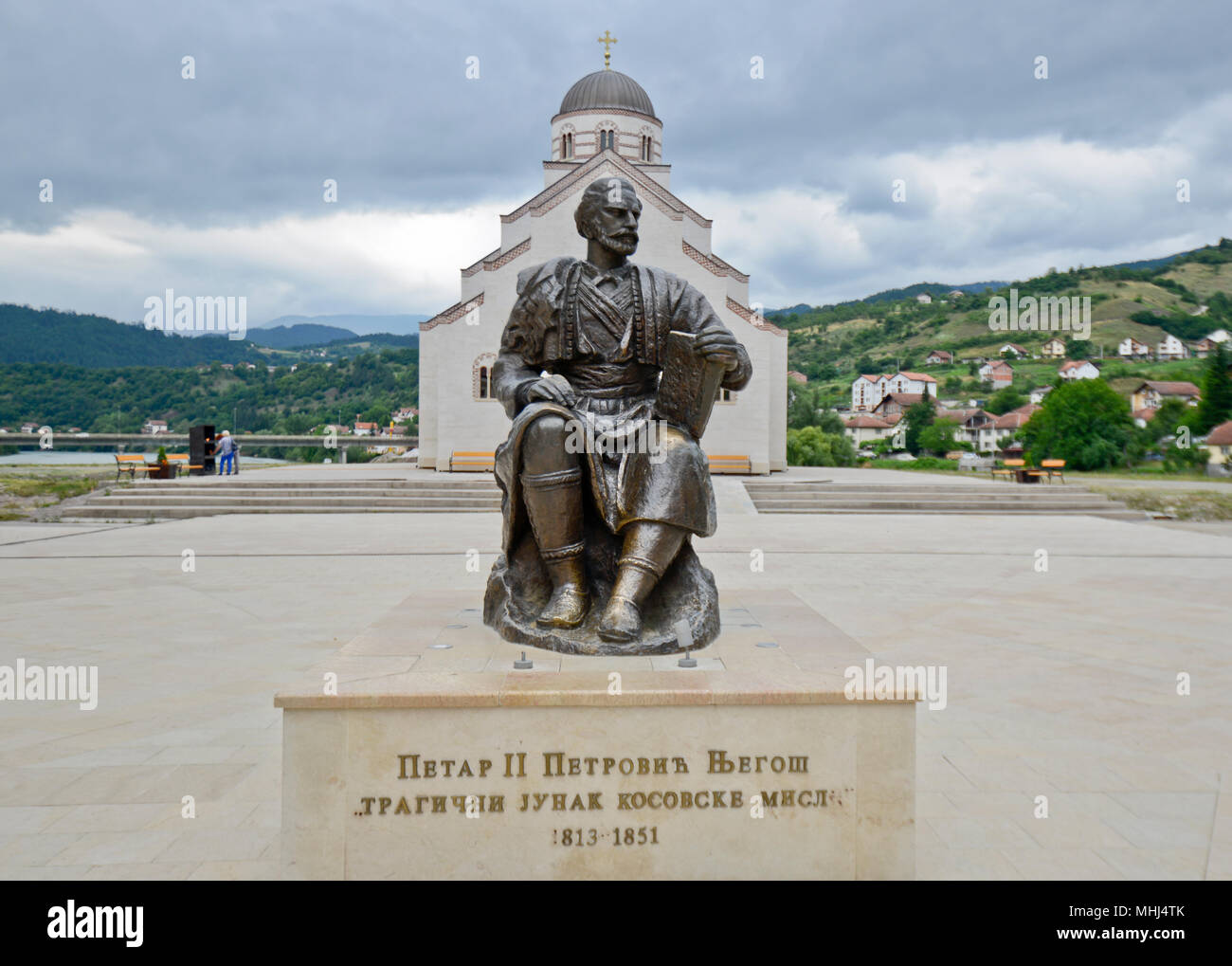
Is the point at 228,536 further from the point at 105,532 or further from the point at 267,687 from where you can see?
the point at 267,687

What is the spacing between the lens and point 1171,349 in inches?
3531

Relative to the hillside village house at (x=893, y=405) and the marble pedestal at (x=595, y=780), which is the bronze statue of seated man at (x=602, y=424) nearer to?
the marble pedestal at (x=595, y=780)

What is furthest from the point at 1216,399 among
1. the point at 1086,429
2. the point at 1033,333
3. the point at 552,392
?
the point at 1033,333

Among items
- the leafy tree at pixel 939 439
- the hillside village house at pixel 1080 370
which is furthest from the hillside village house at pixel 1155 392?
the leafy tree at pixel 939 439

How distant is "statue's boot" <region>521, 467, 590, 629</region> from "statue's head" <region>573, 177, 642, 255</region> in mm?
1153

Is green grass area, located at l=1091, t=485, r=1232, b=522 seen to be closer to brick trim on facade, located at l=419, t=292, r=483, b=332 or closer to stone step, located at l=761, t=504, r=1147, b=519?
stone step, located at l=761, t=504, r=1147, b=519

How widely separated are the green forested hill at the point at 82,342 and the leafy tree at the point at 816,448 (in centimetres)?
5251

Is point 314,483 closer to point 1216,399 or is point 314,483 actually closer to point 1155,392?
point 1216,399

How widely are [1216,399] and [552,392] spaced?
53.3 metres

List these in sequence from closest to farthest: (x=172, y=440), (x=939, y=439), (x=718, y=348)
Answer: (x=718, y=348)
(x=172, y=440)
(x=939, y=439)

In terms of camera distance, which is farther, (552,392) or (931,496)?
(931,496)

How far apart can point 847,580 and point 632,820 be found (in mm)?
6917

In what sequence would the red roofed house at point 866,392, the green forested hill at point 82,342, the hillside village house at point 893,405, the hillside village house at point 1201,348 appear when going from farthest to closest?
the red roofed house at point 866,392, the hillside village house at point 1201,348, the hillside village house at point 893,405, the green forested hill at point 82,342

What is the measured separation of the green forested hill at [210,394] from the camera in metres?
45.6
